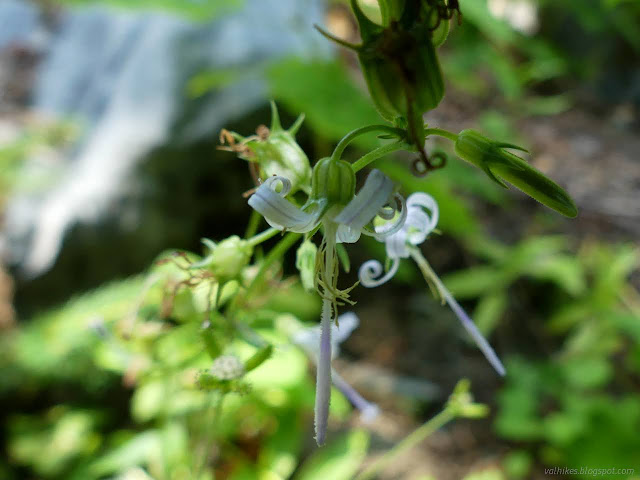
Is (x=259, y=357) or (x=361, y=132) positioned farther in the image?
(x=259, y=357)

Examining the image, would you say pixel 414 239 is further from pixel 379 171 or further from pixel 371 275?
pixel 379 171

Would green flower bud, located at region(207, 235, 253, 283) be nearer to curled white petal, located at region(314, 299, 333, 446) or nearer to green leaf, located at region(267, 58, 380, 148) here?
curled white petal, located at region(314, 299, 333, 446)

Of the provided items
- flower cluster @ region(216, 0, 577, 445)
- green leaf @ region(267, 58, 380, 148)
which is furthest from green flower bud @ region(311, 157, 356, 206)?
green leaf @ region(267, 58, 380, 148)

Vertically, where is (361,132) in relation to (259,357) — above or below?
above

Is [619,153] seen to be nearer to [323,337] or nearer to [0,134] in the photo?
[323,337]

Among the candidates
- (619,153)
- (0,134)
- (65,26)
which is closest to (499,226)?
(619,153)

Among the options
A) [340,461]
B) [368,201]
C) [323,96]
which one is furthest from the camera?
[323,96]

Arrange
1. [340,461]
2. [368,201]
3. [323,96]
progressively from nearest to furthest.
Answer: [368,201], [340,461], [323,96]

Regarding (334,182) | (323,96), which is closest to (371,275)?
(334,182)

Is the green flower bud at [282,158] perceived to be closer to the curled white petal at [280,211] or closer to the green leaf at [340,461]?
the curled white petal at [280,211]
